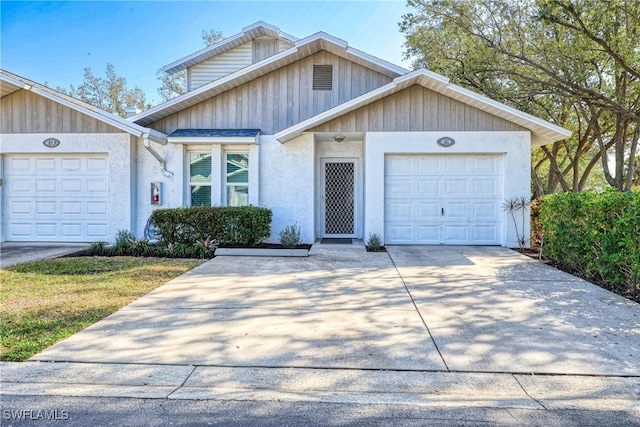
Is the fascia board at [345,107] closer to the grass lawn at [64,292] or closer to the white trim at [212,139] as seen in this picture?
the white trim at [212,139]

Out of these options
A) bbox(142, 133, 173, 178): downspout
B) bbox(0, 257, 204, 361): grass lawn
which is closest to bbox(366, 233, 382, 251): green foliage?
bbox(0, 257, 204, 361): grass lawn

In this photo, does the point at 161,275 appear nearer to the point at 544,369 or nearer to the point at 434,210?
the point at 544,369

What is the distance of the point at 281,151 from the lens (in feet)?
36.4

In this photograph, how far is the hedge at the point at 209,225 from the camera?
976cm

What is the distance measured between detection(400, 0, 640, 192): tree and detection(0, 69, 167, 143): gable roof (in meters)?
10.2

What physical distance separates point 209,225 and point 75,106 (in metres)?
5.24

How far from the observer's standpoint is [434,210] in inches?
423

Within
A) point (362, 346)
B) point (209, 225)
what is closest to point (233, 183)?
point (209, 225)

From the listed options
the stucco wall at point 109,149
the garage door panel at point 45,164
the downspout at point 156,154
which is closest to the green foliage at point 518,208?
the downspout at point 156,154

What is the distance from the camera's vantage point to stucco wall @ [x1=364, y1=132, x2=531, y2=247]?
10.4 metres

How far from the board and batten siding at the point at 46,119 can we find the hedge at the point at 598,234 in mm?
11395

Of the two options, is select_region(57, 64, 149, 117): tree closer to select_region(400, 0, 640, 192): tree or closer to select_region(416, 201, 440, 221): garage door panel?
select_region(400, 0, 640, 192): tree

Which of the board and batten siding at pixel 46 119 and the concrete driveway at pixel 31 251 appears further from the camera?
the board and batten siding at pixel 46 119

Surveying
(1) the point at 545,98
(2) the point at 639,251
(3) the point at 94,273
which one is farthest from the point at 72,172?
(1) the point at 545,98
